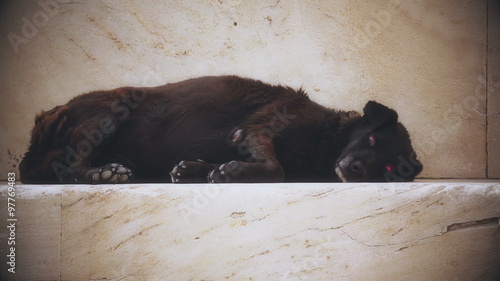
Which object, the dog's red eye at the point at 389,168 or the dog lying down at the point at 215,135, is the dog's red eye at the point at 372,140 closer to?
the dog lying down at the point at 215,135

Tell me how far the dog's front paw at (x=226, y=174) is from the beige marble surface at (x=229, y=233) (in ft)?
1.18

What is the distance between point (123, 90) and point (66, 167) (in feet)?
2.66

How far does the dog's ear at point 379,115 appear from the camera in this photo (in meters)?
3.72

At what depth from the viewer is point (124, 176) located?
10.2 ft

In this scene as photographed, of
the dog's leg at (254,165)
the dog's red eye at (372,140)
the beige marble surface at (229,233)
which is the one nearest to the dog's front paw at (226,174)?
the dog's leg at (254,165)

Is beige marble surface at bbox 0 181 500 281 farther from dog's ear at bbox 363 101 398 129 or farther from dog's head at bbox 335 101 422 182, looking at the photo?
dog's ear at bbox 363 101 398 129

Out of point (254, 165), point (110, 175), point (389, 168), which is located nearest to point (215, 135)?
point (254, 165)

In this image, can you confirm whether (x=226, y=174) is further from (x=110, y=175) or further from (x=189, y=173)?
(x=110, y=175)

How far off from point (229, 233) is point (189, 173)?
0.80m

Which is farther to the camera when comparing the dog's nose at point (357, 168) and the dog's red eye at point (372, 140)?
the dog's red eye at point (372, 140)

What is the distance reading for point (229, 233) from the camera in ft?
8.50

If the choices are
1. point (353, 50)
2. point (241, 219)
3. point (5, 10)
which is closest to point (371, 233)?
point (241, 219)

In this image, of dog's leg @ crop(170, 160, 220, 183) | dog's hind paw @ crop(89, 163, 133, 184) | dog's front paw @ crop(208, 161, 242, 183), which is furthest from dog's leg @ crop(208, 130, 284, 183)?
dog's hind paw @ crop(89, 163, 133, 184)

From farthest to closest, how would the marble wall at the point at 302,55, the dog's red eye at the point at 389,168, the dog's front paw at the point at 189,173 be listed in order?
the marble wall at the point at 302,55 < the dog's red eye at the point at 389,168 < the dog's front paw at the point at 189,173
